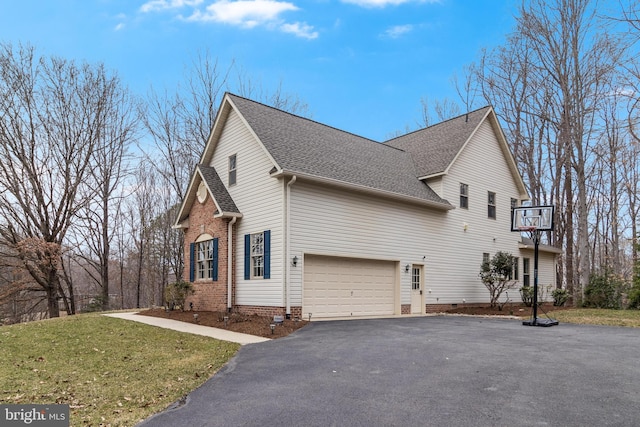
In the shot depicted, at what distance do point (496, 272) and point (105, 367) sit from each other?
14.9 metres

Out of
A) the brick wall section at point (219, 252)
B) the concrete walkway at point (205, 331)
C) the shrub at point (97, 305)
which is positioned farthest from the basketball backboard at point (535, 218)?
the shrub at point (97, 305)

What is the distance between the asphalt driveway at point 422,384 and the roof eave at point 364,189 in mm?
4769

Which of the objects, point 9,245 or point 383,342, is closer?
point 383,342

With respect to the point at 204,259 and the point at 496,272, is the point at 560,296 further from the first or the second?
the point at 204,259

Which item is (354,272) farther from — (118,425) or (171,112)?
(171,112)

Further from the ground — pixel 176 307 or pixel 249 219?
pixel 249 219

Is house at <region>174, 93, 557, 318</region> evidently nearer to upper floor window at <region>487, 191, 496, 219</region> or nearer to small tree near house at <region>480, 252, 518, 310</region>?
upper floor window at <region>487, 191, 496, 219</region>

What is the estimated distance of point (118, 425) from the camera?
4.62m

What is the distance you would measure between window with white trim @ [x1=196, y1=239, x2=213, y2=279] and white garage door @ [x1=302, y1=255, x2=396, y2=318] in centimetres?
424

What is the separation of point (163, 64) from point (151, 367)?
61.0 feet

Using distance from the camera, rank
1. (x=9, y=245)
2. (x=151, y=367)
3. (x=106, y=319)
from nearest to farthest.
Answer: (x=151, y=367) → (x=106, y=319) → (x=9, y=245)

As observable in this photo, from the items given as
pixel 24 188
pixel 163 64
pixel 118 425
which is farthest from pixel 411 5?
pixel 24 188

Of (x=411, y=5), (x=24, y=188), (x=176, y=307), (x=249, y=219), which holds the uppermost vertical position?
(x=411, y=5)

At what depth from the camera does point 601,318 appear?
14.5 metres
